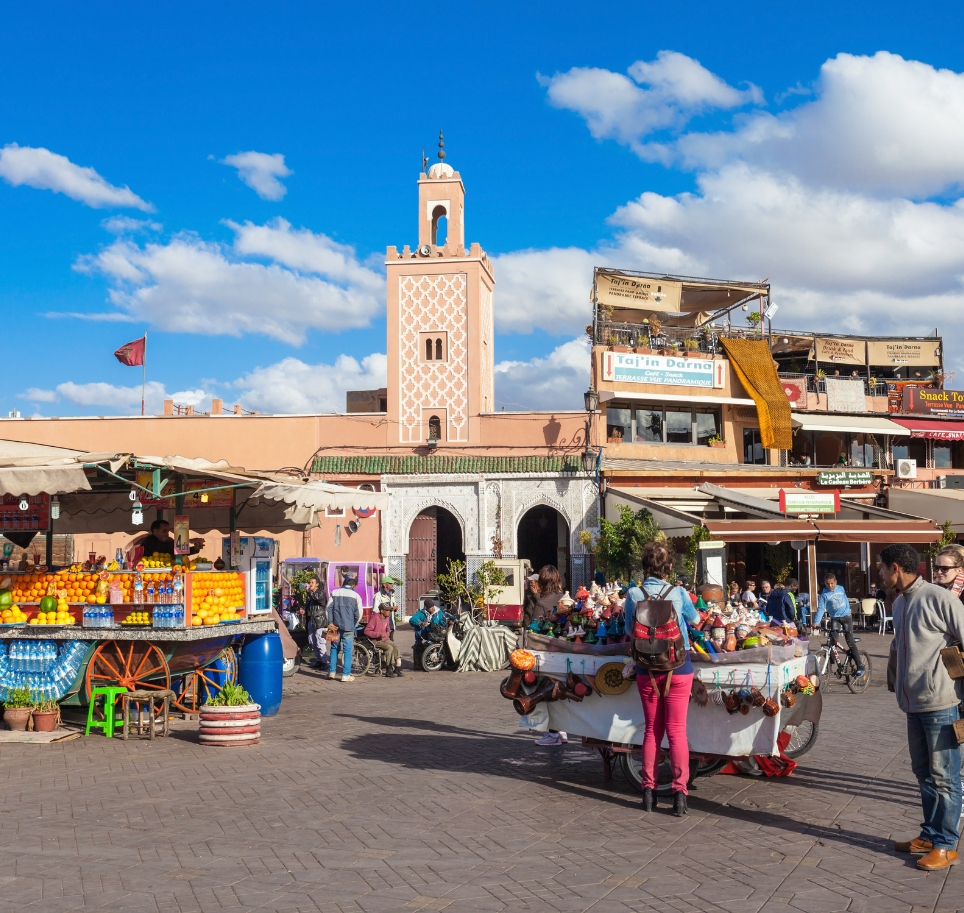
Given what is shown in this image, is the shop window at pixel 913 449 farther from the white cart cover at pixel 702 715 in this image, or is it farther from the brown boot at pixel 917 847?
the brown boot at pixel 917 847

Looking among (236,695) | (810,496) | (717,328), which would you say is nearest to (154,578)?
(236,695)

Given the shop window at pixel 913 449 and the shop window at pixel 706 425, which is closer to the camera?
the shop window at pixel 706 425

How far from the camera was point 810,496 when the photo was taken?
2503 centimetres

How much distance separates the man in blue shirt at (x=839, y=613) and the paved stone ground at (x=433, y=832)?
3788mm

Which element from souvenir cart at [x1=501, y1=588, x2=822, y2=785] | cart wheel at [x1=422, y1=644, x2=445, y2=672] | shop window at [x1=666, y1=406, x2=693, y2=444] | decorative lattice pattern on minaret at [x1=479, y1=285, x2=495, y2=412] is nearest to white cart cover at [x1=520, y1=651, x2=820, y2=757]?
souvenir cart at [x1=501, y1=588, x2=822, y2=785]

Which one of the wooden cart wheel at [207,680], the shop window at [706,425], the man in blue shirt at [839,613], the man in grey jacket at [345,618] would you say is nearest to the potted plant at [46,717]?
the wooden cart wheel at [207,680]

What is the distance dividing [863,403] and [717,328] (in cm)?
511

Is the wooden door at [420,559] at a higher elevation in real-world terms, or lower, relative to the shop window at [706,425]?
lower

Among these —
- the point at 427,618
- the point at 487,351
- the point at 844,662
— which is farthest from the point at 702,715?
the point at 487,351

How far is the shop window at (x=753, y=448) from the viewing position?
30427 mm

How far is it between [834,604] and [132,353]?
23.5 meters

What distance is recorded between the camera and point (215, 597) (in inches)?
421

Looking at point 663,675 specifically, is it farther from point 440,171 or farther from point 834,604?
point 440,171

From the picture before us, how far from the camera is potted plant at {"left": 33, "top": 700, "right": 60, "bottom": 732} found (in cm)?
1007
